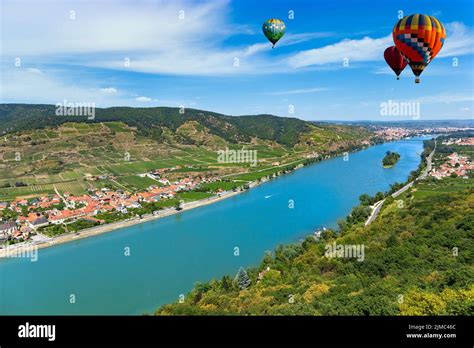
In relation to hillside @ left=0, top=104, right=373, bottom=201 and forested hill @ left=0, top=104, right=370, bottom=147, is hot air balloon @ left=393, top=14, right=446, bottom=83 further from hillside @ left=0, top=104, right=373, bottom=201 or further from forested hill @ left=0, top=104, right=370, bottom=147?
forested hill @ left=0, top=104, right=370, bottom=147

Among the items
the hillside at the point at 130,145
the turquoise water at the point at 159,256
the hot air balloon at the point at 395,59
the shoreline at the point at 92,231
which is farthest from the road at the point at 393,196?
the hillside at the point at 130,145

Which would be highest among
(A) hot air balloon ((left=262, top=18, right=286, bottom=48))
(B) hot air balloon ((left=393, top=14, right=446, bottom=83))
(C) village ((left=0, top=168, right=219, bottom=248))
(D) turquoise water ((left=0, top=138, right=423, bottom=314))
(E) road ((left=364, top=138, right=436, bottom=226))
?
(A) hot air balloon ((left=262, top=18, right=286, bottom=48))

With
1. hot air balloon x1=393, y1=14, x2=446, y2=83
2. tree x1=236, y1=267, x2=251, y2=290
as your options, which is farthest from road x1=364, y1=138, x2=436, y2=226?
hot air balloon x1=393, y1=14, x2=446, y2=83

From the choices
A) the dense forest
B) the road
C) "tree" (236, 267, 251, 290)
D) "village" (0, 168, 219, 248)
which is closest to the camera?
the dense forest

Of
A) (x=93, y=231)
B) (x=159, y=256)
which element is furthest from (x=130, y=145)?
(x=159, y=256)

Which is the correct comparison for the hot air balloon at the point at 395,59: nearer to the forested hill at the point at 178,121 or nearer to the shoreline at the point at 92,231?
the shoreline at the point at 92,231

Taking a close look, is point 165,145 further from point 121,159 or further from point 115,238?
point 115,238

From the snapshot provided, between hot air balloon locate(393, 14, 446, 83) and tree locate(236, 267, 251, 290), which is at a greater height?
hot air balloon locate(393, 14, 446, 83)
